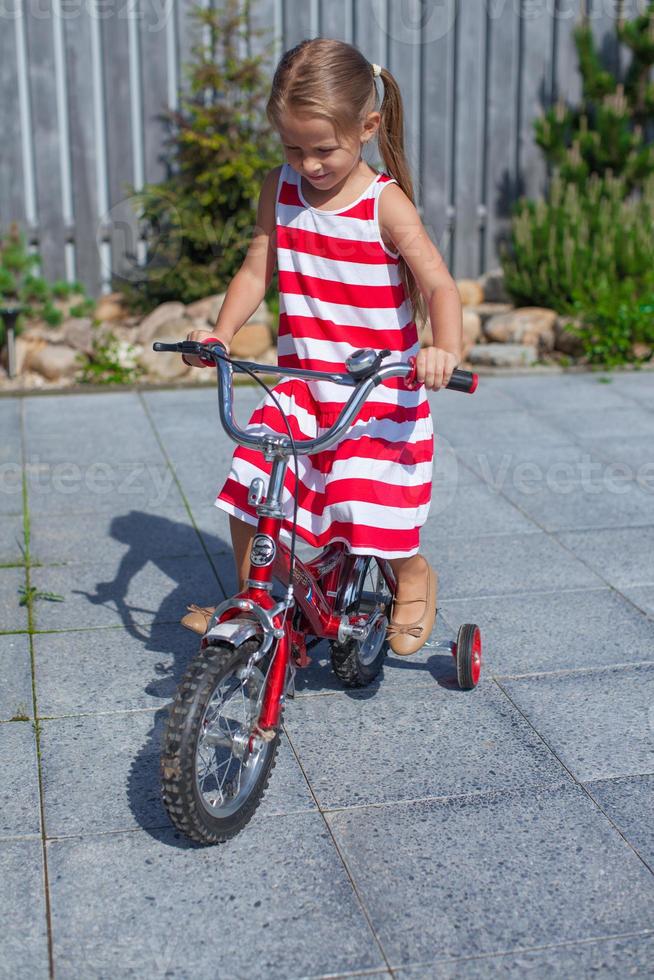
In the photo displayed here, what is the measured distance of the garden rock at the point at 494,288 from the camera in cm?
805

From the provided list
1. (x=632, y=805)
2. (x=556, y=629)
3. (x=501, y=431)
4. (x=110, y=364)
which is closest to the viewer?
(x=632, y=805)

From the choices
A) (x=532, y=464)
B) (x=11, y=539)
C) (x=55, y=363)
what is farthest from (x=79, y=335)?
(x=532, y=464)

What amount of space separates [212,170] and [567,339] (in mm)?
2477

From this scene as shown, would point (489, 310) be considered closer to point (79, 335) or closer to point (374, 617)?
point (79, 335)

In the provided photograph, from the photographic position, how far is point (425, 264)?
8.65 ft

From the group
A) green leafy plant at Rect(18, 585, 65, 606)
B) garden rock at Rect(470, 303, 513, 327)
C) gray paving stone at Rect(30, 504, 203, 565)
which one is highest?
garden rock at Rect(470, 303, 513, 327)

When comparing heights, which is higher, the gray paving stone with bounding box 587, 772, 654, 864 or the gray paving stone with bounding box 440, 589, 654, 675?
the gray paving stone with bounding box 587, 772, 654, 864

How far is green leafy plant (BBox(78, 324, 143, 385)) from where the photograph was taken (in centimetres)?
657

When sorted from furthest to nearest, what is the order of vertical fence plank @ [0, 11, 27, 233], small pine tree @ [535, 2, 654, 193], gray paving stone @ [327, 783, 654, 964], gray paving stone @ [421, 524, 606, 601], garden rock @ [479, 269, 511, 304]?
1. garden rock @ [479, 269, 511, 304]
2. small pine tree @ [535, 2, 654, 193]
3. vertical fence plank @ [0, 11, 27, 233]
4. gray paving stone @ [421, 524, 606, 601]
5. gray paving stone @ [327, 783, 654, 964]

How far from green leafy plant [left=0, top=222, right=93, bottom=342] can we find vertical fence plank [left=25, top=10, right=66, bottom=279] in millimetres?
127

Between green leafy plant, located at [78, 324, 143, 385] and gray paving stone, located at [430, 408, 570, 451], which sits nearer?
gray paving stone, located at [430, 408, 570, 451]

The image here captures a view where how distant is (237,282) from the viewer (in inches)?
113

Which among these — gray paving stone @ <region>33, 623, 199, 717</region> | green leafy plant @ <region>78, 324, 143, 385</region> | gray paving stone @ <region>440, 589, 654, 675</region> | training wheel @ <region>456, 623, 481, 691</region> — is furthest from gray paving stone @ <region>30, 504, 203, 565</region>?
green leafy plant @ <region>78, 324, 143, 385</region>

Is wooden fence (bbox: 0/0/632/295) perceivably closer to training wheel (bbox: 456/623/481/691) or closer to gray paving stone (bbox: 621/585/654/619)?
gray paving stone (bbox: 621/585/654/619)
